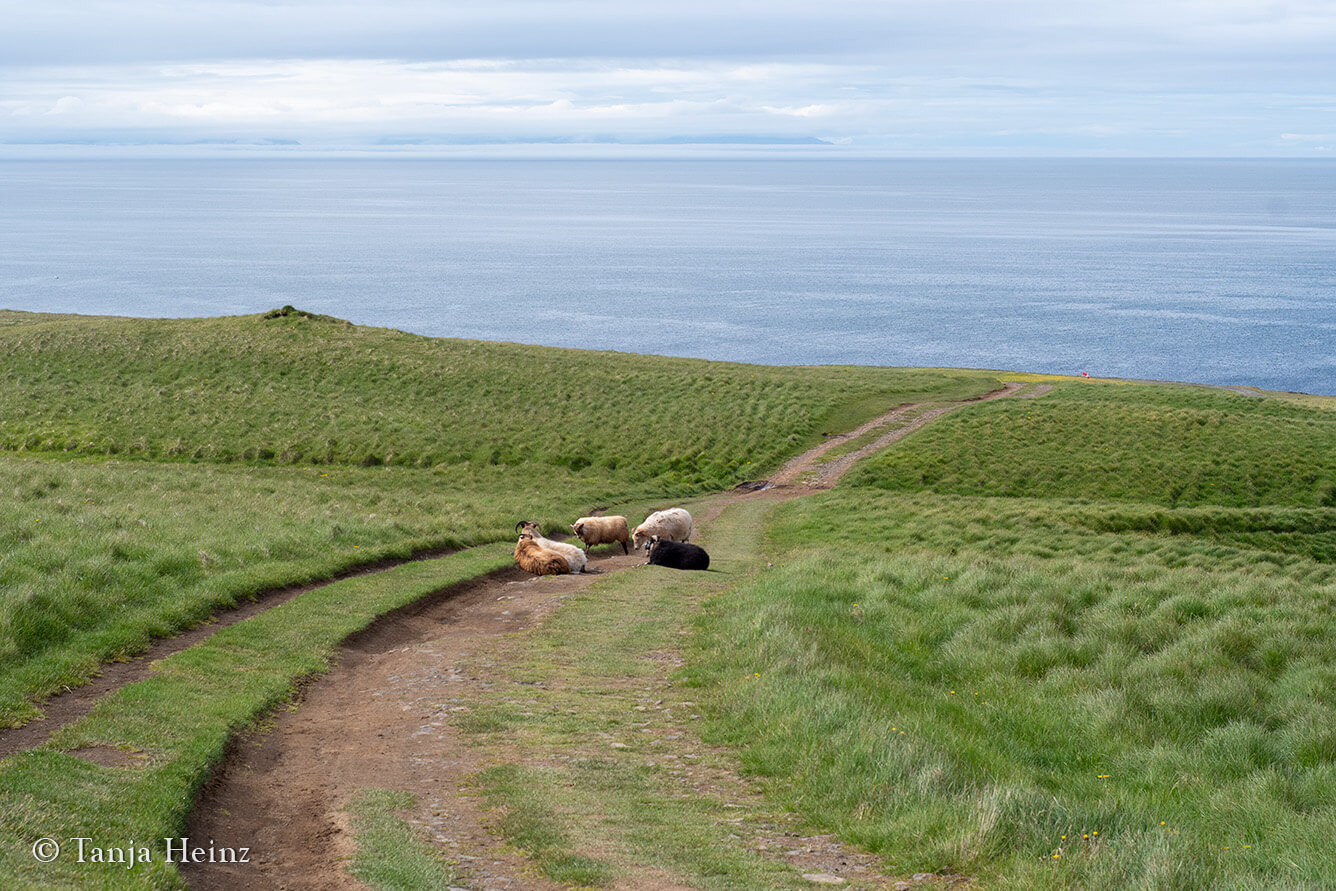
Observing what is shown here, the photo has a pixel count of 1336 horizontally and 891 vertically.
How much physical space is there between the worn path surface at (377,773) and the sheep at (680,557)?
249 inches

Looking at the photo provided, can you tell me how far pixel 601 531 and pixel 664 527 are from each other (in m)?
1.78

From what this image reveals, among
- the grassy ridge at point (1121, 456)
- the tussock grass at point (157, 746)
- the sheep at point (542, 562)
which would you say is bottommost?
the sheep at point (542, 562)

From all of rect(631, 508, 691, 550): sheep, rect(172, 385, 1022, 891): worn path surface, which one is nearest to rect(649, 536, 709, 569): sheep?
rect(631, 508, 691, 550): sheep

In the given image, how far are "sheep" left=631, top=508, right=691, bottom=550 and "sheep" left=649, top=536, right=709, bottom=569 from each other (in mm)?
3347

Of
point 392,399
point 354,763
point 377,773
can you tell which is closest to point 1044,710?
point 377,773

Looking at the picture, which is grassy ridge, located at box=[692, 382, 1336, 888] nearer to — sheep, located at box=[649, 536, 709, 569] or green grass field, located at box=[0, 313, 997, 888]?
sheep, located at box=[649, 536, 709, 569]

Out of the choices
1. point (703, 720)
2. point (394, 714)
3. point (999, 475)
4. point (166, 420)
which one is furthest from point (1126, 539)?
point (166, 420)

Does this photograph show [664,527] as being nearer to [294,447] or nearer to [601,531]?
[601,531]

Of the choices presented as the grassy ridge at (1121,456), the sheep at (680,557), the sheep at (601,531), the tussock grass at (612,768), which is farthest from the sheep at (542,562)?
the grassy ridge at (1121,456)

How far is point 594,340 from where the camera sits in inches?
4530

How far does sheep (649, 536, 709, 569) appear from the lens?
76.4 ft

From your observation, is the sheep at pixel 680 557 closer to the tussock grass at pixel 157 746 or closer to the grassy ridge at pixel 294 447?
the grassy ridge at pixel 294 447

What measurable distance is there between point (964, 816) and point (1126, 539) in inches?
1037

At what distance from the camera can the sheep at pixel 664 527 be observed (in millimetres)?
27312
